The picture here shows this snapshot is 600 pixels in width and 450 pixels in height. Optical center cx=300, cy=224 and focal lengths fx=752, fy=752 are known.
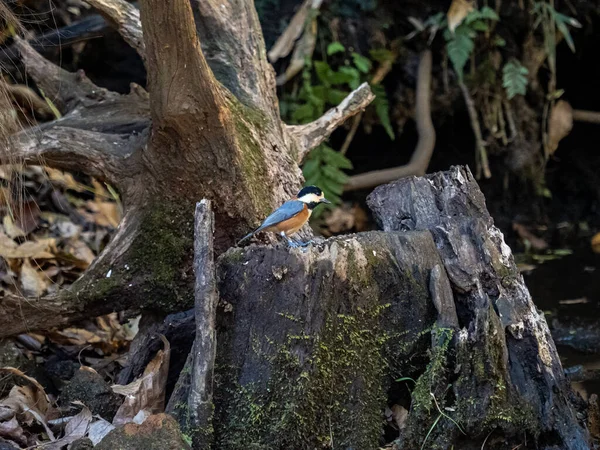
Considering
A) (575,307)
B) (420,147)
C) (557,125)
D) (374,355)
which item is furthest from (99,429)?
(557,125)

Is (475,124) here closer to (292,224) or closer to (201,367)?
(292,224)

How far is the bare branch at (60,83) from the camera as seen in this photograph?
4.23 metres

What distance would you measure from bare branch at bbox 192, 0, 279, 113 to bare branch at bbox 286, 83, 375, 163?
268mm


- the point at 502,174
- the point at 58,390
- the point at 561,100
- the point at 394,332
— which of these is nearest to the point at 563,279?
the point at 502,174

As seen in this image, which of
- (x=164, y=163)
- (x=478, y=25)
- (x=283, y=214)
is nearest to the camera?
(x=283, y=214)

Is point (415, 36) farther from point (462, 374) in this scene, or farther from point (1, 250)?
point (462, 374)

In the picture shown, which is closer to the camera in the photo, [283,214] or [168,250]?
[283,214]

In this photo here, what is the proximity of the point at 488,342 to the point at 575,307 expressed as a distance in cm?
280

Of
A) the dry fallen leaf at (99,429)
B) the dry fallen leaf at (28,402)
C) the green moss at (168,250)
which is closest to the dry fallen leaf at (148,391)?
the dry fallen leaf at (99,429)

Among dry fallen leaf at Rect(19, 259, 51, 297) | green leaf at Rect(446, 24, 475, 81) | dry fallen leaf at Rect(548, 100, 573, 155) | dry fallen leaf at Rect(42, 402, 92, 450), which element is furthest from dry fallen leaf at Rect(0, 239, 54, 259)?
dry fallen leaf at Rect(548, 100, 573, 155)

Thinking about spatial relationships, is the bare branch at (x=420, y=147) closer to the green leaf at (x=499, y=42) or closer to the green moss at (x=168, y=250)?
the green leaf at (x=499, y=42)

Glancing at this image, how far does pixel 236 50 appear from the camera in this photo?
4203 millimetres

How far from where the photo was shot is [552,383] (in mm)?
2711

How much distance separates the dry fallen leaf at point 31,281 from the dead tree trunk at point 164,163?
40.0 inches
